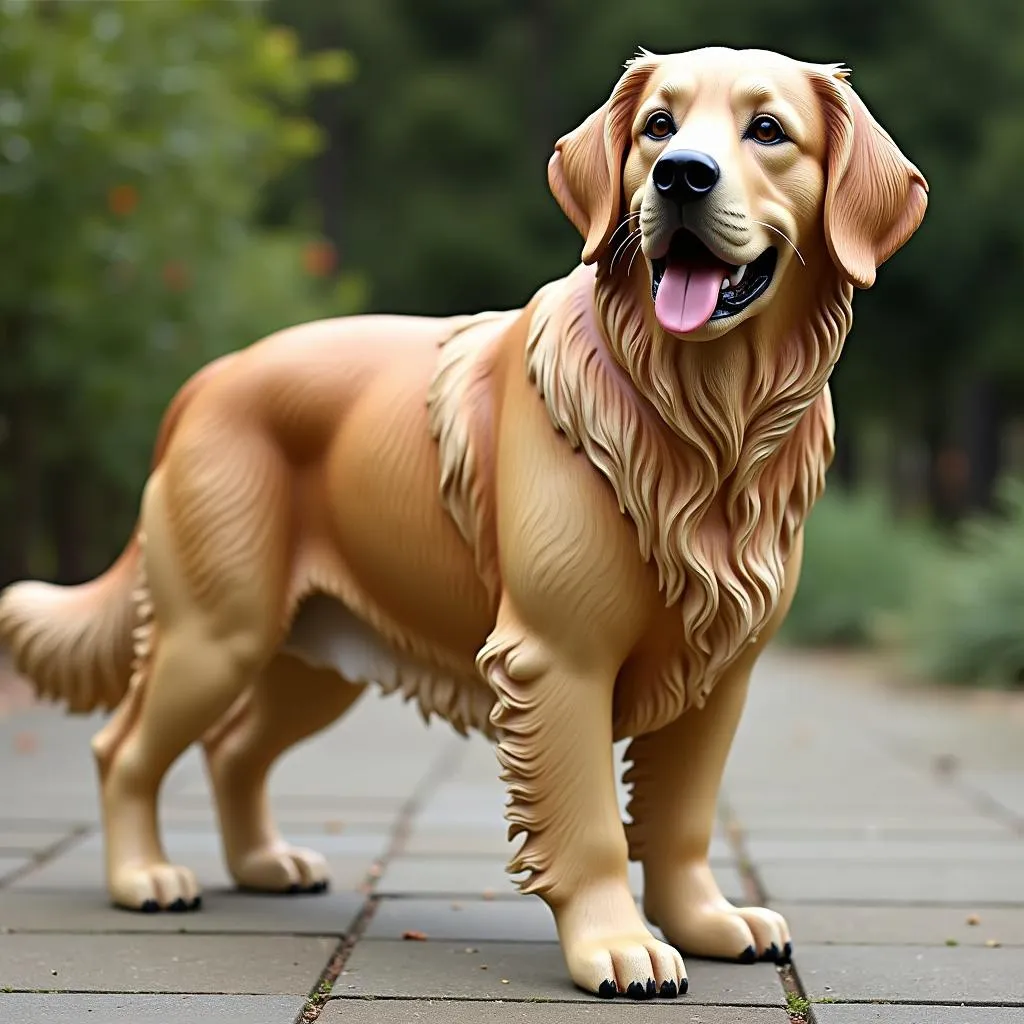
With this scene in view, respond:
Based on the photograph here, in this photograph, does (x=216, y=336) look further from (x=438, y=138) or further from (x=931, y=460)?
(x=931, y=460)

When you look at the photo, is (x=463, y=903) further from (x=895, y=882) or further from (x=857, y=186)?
(x=857, y=186)

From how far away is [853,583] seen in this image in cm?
1502

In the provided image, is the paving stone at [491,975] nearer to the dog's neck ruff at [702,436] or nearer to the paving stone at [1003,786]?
the dog's neck ruff at [702,436]

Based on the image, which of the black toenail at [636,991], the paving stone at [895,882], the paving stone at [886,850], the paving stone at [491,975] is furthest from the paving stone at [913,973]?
the paving stone at [886,850]

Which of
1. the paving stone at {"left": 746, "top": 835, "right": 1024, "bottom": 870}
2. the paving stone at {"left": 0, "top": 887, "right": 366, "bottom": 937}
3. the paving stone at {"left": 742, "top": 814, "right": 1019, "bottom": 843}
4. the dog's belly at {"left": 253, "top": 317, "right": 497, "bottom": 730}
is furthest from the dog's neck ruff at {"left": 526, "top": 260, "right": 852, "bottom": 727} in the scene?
the paving stone at {"left": 742, "top": 814, "right": 1019, "bottom": 843}

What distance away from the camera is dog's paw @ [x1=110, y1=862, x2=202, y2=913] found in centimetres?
420

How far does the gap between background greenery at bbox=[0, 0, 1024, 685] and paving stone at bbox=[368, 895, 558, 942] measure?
7.23 m

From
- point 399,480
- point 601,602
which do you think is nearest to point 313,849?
point 399,480

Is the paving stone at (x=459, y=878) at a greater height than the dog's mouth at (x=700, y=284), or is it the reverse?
the dog's mouth at (x=700, y=284)

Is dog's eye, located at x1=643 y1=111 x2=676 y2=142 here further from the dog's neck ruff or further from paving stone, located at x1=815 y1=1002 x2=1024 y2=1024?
paving stone, located at x1=815 y1=1002 x2=1024 y2=1024

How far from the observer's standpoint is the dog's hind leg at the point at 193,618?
409 centimetres

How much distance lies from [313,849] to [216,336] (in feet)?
26.5

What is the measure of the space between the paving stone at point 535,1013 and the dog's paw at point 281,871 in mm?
1281

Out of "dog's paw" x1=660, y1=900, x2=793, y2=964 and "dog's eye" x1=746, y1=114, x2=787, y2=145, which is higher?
"dog's eye" x1=746, y1=114, x2=787, y2=145
